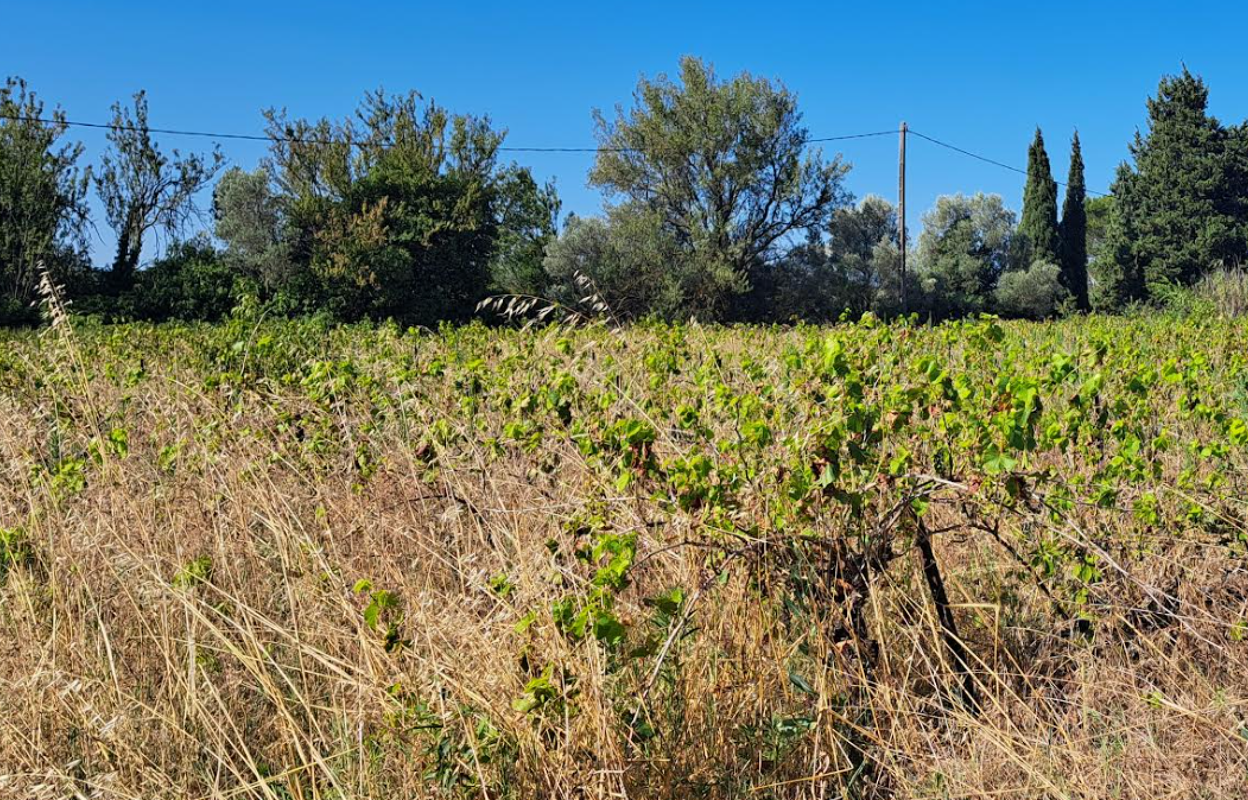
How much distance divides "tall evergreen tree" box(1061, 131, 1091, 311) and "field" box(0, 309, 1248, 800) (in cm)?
3860

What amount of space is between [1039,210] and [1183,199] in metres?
5.35

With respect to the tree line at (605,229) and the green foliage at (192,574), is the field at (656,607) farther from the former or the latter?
the tree line at (605,229)

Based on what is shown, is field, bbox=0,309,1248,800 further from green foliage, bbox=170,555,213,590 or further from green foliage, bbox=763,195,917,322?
green foliage, bbox=763,195,917,322

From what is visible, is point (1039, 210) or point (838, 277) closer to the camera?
point (838, 277)

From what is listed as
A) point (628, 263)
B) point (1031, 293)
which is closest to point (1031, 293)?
point (1031, 293)

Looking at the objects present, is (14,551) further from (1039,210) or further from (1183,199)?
(1183,199)

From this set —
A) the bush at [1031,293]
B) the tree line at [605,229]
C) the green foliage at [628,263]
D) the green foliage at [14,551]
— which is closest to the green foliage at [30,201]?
the tree line at [605,229]

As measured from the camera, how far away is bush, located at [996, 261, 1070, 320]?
3450 cm

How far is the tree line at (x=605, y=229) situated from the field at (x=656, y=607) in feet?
53.4

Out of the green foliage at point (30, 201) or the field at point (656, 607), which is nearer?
the field at point (656, 607)

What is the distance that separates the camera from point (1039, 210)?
3850 centimetres

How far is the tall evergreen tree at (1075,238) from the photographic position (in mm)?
38406

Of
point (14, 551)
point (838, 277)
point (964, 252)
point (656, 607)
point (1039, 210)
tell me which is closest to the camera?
point (656, 607)

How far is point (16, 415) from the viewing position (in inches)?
169
